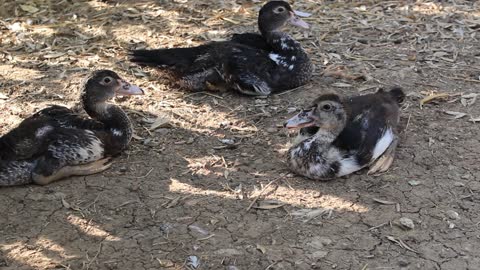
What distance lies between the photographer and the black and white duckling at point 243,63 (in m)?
5.82

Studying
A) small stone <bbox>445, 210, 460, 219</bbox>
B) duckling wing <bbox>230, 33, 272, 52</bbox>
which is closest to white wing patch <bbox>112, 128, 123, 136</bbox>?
duckling wing <bbox>230, 33, 272, 52</bbox>

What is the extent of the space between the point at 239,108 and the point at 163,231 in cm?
180

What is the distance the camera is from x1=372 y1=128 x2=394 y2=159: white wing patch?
4746 millimetres

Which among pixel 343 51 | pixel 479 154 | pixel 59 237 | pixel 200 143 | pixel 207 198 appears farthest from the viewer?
pixel 343 51

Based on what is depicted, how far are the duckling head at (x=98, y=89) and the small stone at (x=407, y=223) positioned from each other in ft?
8.06

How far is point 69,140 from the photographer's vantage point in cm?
477

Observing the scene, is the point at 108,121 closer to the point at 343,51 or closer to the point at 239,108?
the point at 239,108

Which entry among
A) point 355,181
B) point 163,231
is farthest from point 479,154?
point 163,231

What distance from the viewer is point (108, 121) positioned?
201 inches

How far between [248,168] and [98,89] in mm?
1347

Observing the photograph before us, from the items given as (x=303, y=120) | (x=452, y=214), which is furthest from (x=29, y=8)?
(x=452, y=214)

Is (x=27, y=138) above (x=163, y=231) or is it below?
above

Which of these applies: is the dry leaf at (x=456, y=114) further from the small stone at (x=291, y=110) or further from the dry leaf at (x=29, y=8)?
the dry leaf at (x=29, y=8)

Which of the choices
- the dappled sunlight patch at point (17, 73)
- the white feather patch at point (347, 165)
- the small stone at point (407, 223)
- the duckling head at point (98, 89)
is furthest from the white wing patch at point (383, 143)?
the dappled sunlight patch at point (17, 73)
